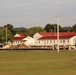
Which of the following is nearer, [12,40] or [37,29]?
[12,40]

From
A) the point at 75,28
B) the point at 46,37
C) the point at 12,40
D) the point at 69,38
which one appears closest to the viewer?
the point at 69,38
